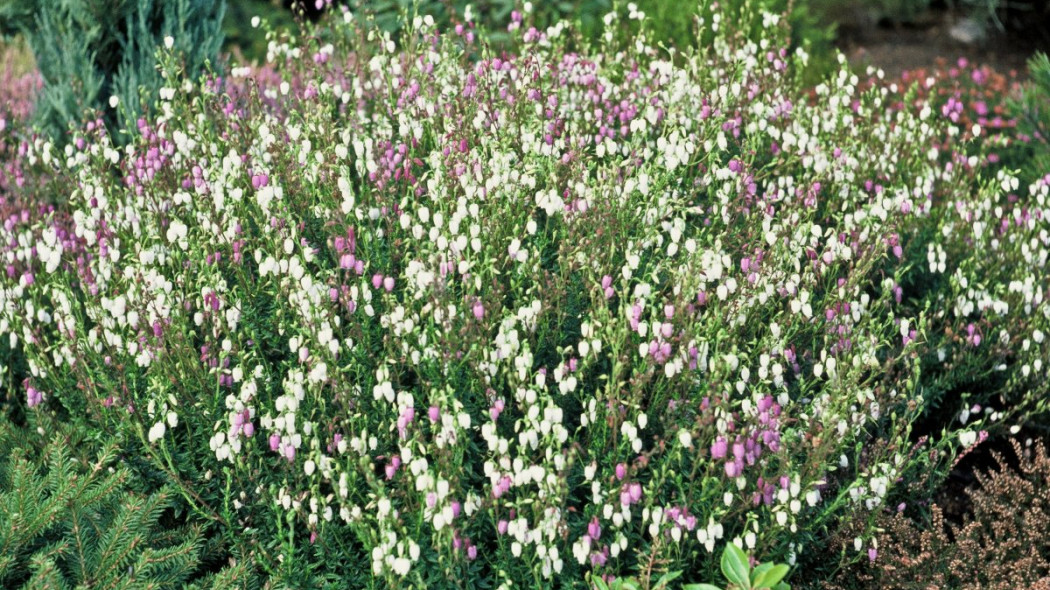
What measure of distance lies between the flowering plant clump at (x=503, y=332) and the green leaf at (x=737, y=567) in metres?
0.13

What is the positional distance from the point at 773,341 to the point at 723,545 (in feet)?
2.32

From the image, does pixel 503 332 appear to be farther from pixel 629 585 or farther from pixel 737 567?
pixel 737 567

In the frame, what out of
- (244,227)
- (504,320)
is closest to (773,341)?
(504,320)

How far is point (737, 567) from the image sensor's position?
2.94 meters

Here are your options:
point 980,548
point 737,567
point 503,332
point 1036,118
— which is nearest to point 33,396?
point 503,332

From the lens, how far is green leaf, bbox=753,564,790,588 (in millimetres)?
2877

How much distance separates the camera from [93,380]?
3664mm

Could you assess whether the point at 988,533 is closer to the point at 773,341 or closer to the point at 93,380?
the point at 773,341

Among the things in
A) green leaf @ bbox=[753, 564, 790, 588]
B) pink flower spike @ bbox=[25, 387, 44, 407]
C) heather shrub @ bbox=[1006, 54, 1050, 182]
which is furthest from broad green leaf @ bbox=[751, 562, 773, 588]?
heather shrub @ bbox=[1006, 54, 1050, 182]

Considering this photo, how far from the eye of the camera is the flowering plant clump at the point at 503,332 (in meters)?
3.11

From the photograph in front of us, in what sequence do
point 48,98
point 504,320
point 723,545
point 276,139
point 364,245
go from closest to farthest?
point 504,320, point 723,545, point 364,245, point 276,139, point 48,98

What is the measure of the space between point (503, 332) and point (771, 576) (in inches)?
41.8

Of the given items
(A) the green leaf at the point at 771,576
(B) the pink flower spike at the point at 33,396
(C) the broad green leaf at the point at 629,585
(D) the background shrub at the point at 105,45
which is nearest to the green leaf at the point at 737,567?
(A) the green leaf at the point at 771,576

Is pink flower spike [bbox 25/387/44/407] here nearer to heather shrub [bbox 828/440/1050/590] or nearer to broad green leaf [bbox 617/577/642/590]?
broad green leaf [bbox 617/577/642/590]
